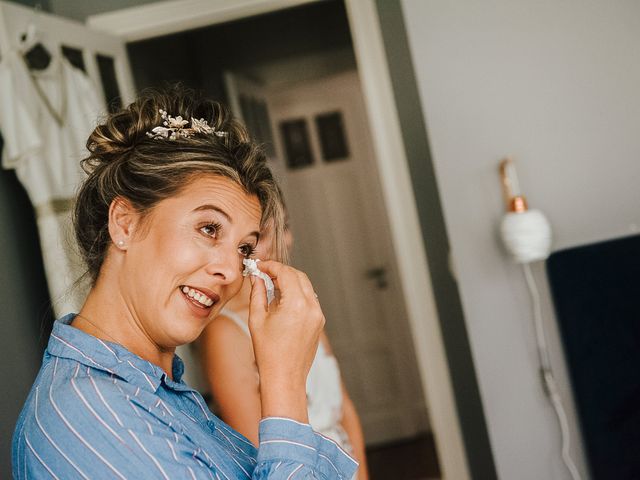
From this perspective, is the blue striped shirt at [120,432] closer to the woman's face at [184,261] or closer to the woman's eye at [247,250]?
the woman's face at [184,261]

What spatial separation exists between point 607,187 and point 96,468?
1.57 metres

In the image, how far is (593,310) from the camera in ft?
5.79

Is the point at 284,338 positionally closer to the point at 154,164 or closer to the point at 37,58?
the point at 154,164

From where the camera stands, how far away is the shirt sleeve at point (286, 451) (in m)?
0.79

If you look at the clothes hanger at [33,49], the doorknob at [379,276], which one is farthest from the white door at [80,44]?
the doorknob at [379,276]

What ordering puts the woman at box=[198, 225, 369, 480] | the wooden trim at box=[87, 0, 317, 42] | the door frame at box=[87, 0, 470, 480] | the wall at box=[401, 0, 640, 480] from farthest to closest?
the wooden trim at box=[87, 0, 317, 42] < the door frame at box=[87, 0, 470, 480] < the wall at box=[401, 0, 640, 480] < the woman at box=[198, 225, 369, 480]

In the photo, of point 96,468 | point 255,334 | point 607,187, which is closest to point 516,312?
point 607,187

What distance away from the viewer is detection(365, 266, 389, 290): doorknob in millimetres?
4297

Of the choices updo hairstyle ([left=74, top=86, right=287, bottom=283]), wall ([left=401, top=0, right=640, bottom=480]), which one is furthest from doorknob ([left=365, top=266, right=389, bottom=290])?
updo hairstyle ([left=74, top=86, right=287, bottom=283])

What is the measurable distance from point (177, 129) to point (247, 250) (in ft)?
0.71

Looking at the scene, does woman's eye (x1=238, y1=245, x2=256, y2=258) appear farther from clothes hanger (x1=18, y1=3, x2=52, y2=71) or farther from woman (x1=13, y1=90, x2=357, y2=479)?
clothes hanger (x1=18, y1=3, x2=52, y2=71)

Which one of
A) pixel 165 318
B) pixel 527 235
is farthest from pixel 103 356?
pixel 527 235

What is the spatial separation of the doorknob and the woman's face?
3359 mm

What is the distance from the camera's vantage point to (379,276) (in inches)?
170
